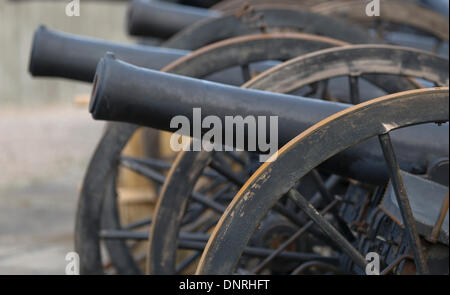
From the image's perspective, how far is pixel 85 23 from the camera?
62.8 ft

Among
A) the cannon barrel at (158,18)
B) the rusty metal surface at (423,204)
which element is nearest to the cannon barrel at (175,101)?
the rusty metal surface at (423,204)

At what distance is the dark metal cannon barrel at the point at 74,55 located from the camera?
158 inches

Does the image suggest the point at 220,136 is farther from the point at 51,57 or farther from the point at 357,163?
the point at 51,57

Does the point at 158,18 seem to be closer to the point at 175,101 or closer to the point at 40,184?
the point at 175,101

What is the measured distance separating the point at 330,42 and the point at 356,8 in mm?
2149

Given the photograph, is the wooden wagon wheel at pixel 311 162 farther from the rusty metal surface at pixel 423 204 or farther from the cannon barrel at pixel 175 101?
the cannon barrel at pixel 175 101

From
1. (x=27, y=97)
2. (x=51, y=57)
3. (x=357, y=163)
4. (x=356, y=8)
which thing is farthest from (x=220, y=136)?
(x=27, y=97)

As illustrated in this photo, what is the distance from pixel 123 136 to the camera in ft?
12.8

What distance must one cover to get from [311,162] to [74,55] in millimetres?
2111

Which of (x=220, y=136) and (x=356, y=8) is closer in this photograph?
(x=220, y=136)

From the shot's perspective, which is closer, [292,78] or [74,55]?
[292,78]

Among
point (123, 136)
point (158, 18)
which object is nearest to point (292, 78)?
point (123, 136)

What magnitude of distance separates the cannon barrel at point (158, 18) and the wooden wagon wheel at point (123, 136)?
5.79 ft

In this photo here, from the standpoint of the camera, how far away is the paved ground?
6.16m
